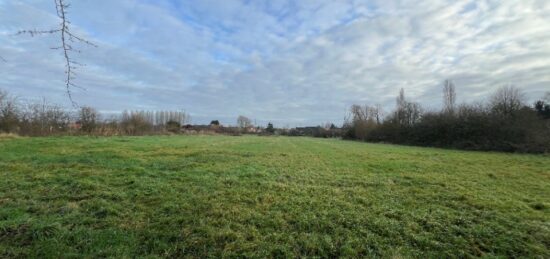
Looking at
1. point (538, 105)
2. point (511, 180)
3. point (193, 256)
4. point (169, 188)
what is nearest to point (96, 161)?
point (169, 188)

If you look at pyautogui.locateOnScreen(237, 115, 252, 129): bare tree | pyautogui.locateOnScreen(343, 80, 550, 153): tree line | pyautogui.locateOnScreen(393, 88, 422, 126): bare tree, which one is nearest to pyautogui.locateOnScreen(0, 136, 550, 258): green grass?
pyautogui.locateOnScreen(343, 80, 550, 153): tree line

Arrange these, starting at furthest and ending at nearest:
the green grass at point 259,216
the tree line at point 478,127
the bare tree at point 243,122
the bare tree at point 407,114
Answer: the bare tree at point 243,122, the bare tree at point 407,114, the tree line at point 478,127, the green grass at point 259,216

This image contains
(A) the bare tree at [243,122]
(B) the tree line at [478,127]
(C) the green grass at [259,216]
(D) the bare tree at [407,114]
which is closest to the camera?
(C) the green grass at [259,216]

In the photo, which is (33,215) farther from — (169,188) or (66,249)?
(169,188)

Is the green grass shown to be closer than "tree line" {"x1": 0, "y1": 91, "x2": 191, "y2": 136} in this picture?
Yes

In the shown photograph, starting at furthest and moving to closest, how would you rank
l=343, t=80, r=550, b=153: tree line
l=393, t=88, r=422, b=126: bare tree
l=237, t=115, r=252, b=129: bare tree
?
l=237, t=115, r=252, b=129: bare tree < l=393, t=88, r=422, b=126: bare tree < l=343, t=80, r=550, b=153: tree line

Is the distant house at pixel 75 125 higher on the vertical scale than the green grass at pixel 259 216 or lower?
higher

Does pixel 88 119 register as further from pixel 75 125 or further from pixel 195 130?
pixel 195 130

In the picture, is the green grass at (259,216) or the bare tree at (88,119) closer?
the green grass at (259,216)

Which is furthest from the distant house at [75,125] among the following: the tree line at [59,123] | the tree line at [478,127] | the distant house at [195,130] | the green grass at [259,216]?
the tree line at [478,127]

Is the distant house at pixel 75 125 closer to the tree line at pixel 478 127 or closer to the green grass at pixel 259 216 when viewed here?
the green grass at pixel 259 216

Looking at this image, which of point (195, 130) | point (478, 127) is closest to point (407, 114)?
point (478, 127)

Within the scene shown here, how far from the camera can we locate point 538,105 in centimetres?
3781

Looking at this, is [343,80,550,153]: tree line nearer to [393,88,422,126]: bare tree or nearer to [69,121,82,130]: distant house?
[393,88,422,126]: bare tree
